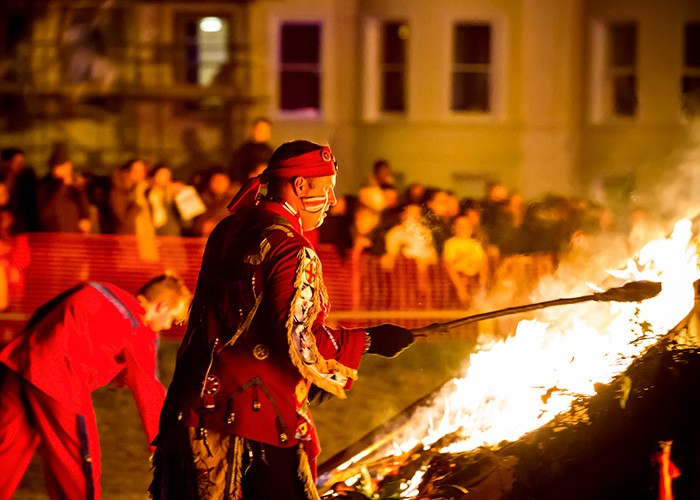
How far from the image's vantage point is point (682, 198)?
15320mm

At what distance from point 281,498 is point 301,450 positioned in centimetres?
16

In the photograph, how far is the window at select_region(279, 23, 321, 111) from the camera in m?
19.6

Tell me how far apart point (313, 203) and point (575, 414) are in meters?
1.09

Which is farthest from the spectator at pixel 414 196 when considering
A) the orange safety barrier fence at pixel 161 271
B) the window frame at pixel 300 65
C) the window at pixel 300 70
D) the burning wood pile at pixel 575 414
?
the window at pixel 300 70

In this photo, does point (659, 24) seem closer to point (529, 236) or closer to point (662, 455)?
point (529, 236)

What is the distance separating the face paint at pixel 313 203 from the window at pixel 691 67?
662 inches

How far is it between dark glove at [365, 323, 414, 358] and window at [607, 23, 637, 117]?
55.4 ft

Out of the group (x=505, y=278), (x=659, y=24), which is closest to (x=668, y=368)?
(x=505, y=278)

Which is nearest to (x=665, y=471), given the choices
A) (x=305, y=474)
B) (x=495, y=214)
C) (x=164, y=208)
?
(x=305, y=474)

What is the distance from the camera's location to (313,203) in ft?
14.2

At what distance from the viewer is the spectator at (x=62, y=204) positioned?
11.4 m

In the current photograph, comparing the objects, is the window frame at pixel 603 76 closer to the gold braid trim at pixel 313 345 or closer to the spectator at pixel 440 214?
the spectator at pixel 440 214

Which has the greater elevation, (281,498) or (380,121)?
(380,121)

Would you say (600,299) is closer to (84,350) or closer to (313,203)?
(313,203)
